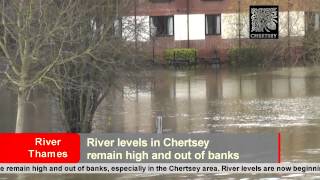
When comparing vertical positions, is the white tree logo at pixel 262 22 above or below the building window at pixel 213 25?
below

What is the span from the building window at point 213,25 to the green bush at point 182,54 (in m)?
3.48

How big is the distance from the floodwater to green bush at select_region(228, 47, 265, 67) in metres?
10.5

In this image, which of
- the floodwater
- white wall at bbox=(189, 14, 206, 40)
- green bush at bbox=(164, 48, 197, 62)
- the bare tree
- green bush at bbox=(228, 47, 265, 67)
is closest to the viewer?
the bare tree

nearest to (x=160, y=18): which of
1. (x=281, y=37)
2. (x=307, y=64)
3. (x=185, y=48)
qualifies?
(x=185, y=48)

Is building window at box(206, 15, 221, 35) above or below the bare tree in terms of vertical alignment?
above

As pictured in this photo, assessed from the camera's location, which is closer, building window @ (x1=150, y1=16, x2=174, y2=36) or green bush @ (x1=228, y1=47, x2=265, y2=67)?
green bush @ (x1=228, y1=47, x2=265, y2=67)

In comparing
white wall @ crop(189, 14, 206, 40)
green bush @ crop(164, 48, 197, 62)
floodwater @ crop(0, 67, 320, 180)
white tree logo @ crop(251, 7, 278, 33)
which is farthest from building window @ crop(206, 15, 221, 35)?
white tree logo @ crop(251, 7, 278, 33)

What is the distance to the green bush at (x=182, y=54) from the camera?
49281mm

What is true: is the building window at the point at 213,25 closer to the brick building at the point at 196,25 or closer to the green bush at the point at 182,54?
the brick building at the point at 196,25

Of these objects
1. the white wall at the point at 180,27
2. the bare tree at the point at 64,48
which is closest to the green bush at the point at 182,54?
the white wall at the point at 180,27

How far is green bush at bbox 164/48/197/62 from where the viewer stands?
49281mm

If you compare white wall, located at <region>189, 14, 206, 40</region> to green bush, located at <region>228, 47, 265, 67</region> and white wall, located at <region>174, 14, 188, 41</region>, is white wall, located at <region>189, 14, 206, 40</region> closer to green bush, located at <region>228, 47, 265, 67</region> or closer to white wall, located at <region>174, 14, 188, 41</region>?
white wall, located at <region>174, 14, 188, 41</region>

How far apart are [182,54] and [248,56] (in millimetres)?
5360

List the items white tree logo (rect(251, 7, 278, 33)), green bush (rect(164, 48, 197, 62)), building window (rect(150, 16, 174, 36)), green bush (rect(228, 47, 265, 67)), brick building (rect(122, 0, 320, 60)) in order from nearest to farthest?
white tree logo (rect(251, 7, 278, 33))
green bush (rect(228, 47, 265, 67))
green bush (rect(164, 48, 197, 62))
brick building (rect(122, 0, 320, 60))
building window (rect(150, 16, 174, 36))
